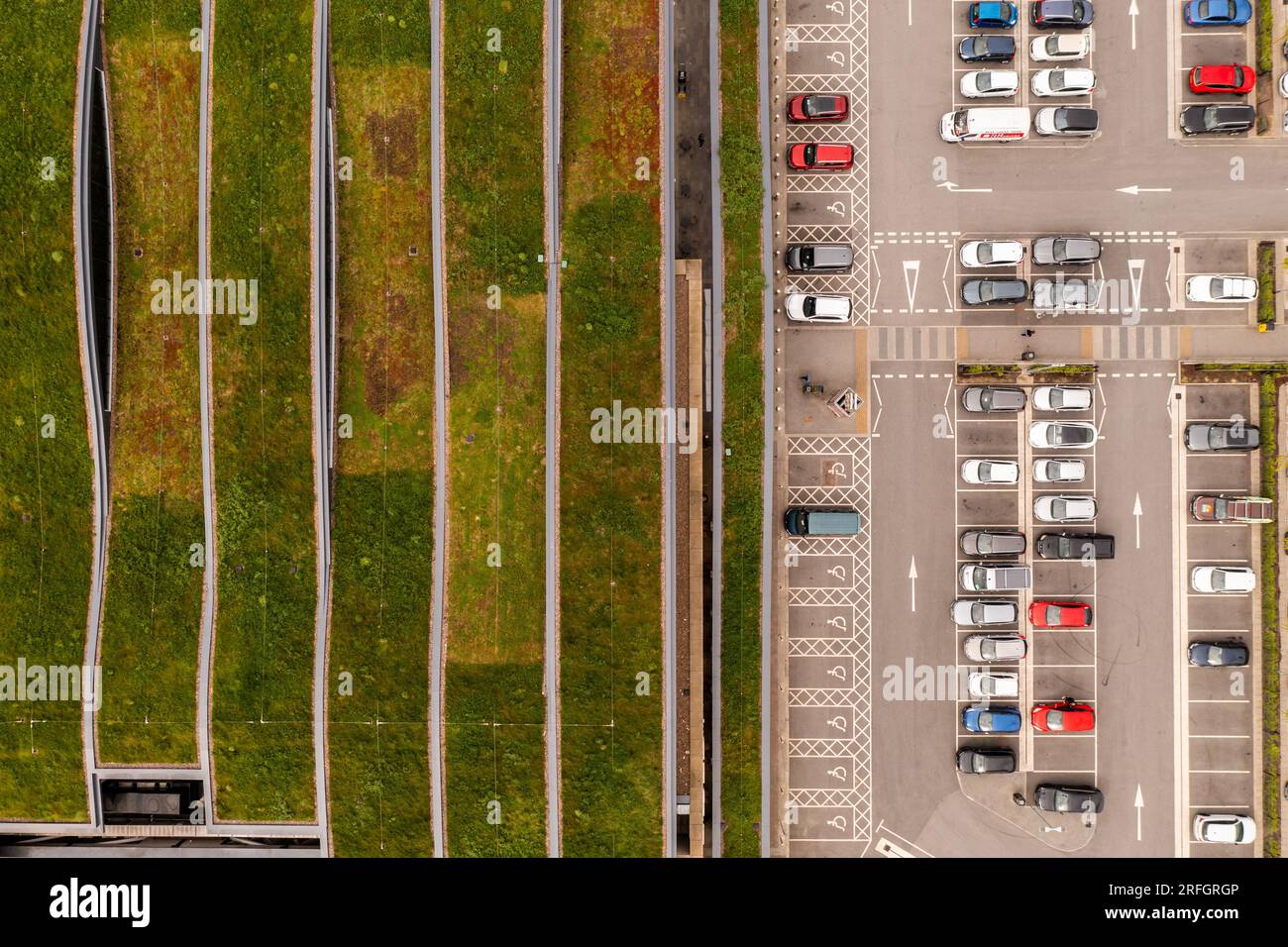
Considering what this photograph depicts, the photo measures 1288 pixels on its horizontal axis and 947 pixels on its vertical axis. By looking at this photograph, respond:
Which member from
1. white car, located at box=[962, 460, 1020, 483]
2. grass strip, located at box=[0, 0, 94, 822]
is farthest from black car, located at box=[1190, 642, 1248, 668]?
grass strip, located at box=[0, 0, 94, 822]

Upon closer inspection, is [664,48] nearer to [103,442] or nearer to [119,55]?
[119,55]

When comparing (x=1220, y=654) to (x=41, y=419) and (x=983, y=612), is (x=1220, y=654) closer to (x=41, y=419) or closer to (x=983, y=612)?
(x=983, y=612)

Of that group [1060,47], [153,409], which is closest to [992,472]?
[1060,47]

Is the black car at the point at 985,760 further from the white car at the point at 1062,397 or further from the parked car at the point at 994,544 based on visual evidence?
the white car at the point at 1062,397

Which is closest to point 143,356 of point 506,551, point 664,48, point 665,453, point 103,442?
point 103,442

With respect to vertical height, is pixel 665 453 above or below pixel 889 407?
below
